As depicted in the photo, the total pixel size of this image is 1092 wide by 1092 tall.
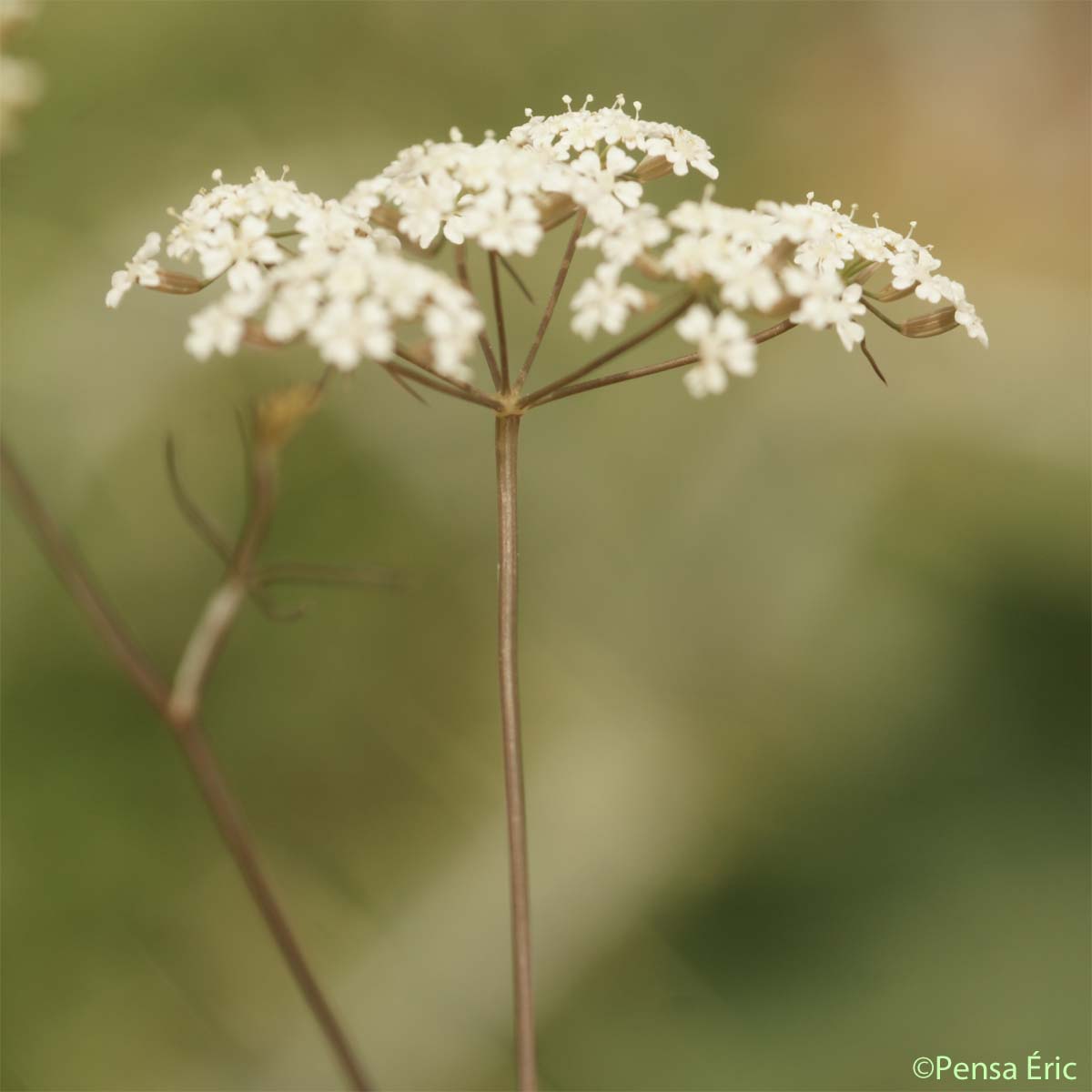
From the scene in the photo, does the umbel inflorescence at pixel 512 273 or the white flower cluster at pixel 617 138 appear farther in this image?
the white flower cluster at pixel 617 138

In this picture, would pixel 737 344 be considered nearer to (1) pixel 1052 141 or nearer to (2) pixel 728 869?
(2) pixel 728 869

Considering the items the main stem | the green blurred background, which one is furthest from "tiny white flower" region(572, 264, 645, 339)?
the green blurred background

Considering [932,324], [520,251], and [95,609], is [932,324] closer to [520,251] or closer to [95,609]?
[520,251]

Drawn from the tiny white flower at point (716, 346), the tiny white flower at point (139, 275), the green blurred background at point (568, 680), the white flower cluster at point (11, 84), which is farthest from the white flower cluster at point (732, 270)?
the green blurred background at point (568, 680)

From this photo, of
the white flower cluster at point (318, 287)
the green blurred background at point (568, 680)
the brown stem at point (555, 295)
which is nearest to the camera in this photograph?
the white flower cluster at point (318, 287)

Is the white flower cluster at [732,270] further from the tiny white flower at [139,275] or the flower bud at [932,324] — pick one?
the tiny white flower at [139,275]

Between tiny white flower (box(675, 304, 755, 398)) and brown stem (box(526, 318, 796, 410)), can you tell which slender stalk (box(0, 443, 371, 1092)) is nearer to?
brown stem (box(526, 318, 796, 410))
